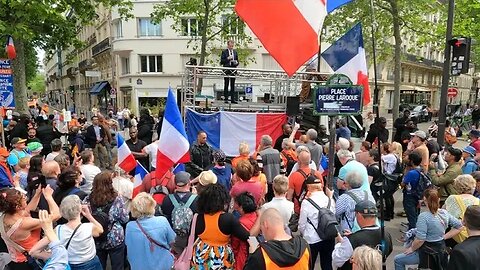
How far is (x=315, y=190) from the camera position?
14.9 feet

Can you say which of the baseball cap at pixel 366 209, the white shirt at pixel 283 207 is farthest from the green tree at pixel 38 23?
the baseball cap at pixel 366 209

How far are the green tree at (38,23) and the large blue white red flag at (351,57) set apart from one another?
33.3 ft

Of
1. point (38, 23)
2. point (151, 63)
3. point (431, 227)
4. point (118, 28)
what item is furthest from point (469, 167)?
point (118, 28)

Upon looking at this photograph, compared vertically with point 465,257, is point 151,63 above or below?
above

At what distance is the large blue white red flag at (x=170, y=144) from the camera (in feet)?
18.8

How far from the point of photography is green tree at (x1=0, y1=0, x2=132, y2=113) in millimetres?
13016

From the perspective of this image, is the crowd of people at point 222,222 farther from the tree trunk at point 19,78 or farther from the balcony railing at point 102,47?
the balcony railing at point 102,47

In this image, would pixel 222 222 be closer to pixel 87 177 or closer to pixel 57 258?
pixel 57 258

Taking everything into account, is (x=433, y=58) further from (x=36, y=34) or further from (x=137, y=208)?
(x=137, y=208)

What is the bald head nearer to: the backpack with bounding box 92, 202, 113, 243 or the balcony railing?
the backpack with bounding box 92, 202, 113, 243

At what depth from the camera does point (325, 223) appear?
166 inches

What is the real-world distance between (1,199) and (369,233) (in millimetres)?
3262

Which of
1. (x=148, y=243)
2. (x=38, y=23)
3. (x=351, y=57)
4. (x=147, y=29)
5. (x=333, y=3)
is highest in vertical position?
(x=147, y=29)

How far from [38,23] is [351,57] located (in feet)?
40.5
